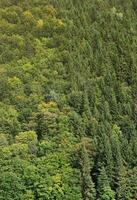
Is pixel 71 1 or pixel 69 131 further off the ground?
pixel 71 1

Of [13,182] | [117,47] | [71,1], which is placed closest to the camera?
[13,182]

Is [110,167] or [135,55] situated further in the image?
[135,55]

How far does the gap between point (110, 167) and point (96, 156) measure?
4046 millimetres

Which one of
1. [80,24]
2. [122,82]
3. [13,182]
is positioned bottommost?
[13,182]

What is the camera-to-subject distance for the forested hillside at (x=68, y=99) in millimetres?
89625

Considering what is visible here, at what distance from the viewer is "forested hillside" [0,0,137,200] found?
8962 centimetres

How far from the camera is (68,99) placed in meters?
112

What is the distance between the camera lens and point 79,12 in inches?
5773

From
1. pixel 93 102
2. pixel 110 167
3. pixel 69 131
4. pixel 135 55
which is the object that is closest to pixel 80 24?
pixel 135 55

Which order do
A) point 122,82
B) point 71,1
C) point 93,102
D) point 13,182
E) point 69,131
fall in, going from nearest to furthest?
point 13,182 → point 69,131 → point 93,102 → point 122,82 → point 71,1

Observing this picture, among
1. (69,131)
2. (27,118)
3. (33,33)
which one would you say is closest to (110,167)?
(69,131)

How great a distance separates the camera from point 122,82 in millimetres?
120438

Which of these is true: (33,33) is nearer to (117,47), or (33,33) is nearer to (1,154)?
(117,47)

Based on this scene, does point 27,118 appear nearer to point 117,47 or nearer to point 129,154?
point 129,154
